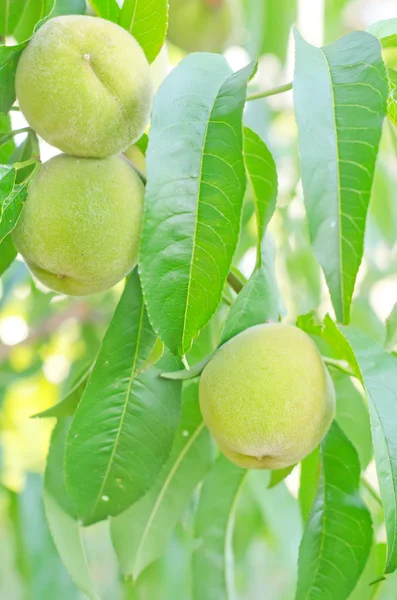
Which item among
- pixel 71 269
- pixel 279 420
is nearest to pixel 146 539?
pixel 279 420

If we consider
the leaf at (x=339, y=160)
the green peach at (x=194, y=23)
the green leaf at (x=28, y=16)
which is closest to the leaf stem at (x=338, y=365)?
the leaf at (x=339, y=160)

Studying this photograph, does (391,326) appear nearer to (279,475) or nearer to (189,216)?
(279,475)

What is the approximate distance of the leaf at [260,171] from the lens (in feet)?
3.62

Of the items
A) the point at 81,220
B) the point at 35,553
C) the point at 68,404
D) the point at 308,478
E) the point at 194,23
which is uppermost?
the point at 81,220

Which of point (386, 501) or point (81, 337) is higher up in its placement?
point (386, 501)

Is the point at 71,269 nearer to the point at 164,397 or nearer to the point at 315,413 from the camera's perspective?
the point at 164,397

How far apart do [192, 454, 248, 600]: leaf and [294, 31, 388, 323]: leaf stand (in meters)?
0.68

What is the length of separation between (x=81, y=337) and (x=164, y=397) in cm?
147

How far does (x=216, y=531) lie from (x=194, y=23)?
1356 mm

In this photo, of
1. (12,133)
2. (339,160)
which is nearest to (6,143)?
(12,133)

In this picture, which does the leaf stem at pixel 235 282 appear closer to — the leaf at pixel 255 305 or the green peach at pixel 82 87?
the leaf at pixel 255 305

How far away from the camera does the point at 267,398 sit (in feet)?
3.48

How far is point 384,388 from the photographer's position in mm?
1011

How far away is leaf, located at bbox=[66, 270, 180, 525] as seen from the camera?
1.14 meters
